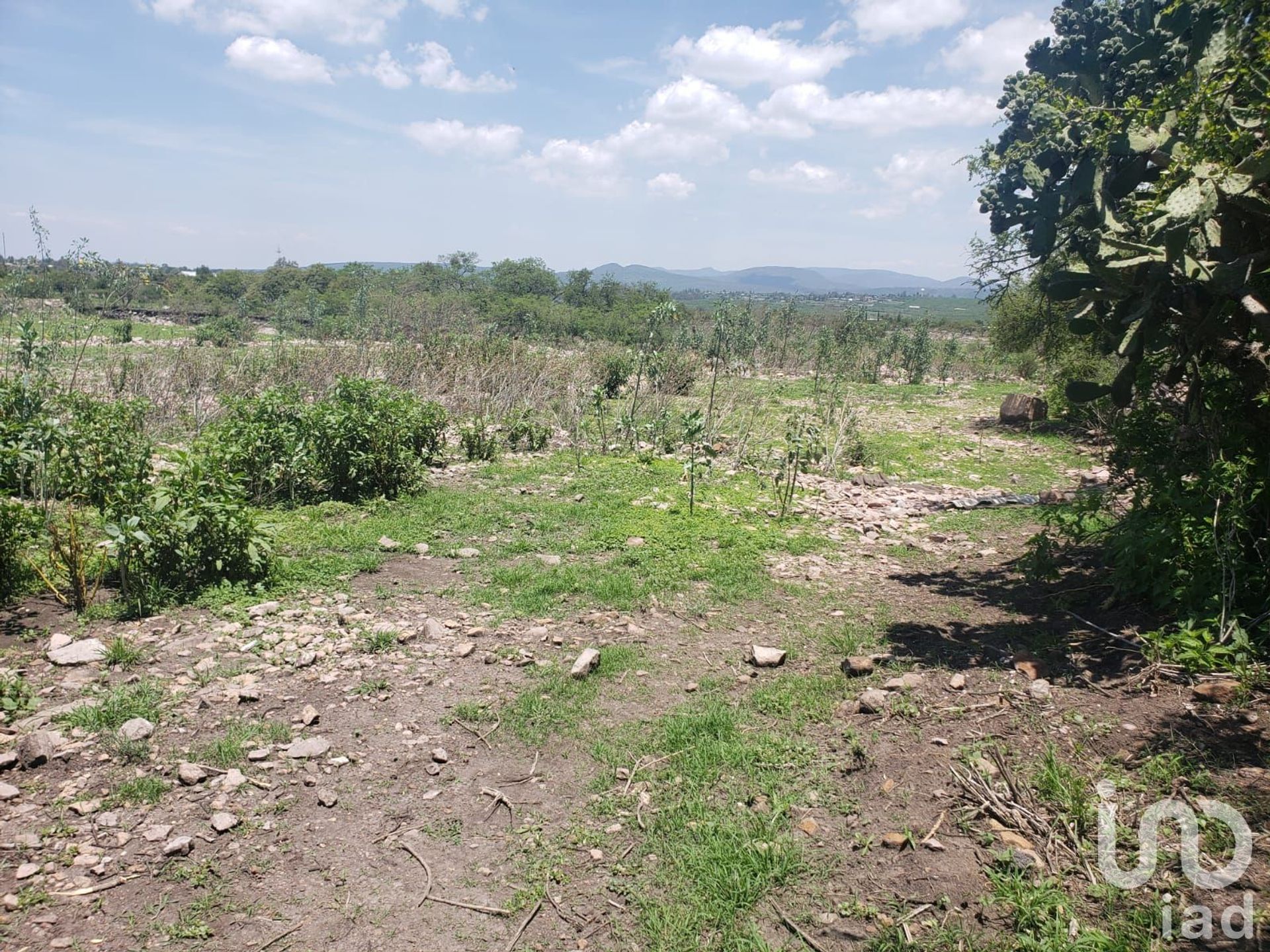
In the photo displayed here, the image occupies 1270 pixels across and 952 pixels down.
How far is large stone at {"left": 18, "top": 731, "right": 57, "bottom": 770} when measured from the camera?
317 cm

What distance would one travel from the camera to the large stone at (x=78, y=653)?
3.98 m

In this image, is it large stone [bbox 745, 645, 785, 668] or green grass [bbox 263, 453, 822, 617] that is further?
green grass [bbox 263, 453, 822, 617]

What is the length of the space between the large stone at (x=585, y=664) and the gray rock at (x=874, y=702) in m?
1.49

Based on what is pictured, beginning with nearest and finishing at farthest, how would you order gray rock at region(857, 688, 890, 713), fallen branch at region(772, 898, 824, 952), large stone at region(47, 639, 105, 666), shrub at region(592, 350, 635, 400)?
fallen branch at region(772, 898, 824, 952) → gray rock at region(857, 688, 890, 713) → large stone at region(47, 639, 105, 666) → shrub at region(592, 350, 635, 400)

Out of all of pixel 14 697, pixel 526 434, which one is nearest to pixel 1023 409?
pixel 526 434

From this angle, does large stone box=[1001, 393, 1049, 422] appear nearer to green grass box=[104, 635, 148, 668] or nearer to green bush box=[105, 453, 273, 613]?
green bush box=[105, 453, 273, 613]

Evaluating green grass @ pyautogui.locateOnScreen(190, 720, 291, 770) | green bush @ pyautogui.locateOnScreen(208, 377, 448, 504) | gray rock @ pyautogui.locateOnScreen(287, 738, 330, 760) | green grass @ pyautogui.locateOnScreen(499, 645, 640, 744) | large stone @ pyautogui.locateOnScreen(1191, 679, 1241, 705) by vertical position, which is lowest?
green grass @ pyautogui.locateOnScreen(499, 645, 640, 744)

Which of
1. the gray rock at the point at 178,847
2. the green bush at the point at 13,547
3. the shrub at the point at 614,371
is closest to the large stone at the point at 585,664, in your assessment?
the gray rock at the point at 178,847

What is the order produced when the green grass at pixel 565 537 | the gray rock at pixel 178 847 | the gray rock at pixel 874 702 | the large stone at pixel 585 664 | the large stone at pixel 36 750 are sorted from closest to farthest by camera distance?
the gray rock at pixel 178 847, the large stone at pixel 36 750, the gray rock at pixel 874 702, the large stone at pixel 585 664, the green grass at pixel 565 537

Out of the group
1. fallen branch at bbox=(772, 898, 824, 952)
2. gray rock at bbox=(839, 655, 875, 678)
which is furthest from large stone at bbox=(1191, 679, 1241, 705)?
fallen branch at bbox=(772, 898, 824, 952)

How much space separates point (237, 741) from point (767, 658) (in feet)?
9.16
